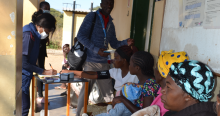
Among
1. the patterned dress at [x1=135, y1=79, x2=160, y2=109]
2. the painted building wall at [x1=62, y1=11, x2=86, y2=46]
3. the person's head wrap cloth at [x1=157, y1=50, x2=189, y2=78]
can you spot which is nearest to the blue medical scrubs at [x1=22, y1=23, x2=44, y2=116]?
the patterned dress at [x1=135, y1=79, x2=160, y2=109]

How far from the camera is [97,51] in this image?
9.00 ft

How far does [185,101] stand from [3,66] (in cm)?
141

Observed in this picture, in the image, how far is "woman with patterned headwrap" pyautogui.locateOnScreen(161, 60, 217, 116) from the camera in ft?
3.98

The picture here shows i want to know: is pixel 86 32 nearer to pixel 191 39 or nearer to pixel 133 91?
pixel 133 91

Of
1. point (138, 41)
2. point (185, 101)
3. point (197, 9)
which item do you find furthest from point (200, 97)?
point (138, 41)

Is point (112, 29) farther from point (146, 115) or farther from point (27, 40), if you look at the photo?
point (146, 115)

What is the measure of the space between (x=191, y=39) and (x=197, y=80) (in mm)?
1075

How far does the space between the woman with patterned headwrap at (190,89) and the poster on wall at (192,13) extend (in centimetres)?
93

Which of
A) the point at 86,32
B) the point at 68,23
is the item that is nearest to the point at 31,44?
the point at 86,32

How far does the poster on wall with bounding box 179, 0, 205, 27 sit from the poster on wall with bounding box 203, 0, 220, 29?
71 millimetres

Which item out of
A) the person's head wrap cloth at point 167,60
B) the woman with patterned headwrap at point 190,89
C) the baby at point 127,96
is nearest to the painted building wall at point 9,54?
the baby at point 127,96

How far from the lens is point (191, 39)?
2229mm

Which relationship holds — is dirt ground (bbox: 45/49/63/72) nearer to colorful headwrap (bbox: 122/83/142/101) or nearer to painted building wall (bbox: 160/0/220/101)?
painted building wall (bbox: 160/0/220/101)

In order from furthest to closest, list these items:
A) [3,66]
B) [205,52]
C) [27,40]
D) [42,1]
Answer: [42,1] → [27,40] → [205,52] → [3,66]
